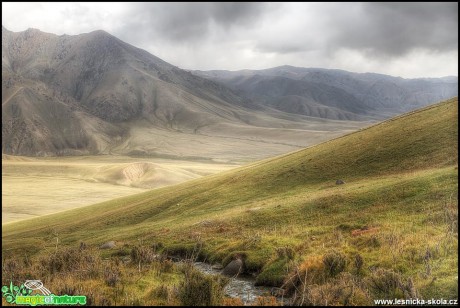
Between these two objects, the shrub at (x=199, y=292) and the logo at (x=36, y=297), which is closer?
the logo at (x=36, y=297)

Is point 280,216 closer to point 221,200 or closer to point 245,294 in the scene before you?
point 245,294

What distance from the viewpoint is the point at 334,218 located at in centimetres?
3350

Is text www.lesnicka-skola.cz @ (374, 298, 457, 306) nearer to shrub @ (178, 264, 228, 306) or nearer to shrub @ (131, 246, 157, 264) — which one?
shrub @ (178, 264, 228, 306)

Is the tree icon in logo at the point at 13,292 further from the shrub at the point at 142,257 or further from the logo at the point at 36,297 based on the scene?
the shrub at the point at 142,257

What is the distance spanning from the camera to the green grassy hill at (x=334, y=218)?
21.2 m

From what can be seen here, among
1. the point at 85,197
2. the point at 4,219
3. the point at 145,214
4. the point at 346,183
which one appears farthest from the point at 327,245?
the point at 85,197

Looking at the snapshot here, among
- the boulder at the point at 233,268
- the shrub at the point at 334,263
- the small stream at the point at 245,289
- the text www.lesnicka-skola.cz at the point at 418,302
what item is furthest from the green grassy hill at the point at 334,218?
the small stream at the point at 245,289

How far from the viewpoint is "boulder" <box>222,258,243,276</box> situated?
1055 inches

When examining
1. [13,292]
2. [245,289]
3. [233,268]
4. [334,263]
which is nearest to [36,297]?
[13,292]

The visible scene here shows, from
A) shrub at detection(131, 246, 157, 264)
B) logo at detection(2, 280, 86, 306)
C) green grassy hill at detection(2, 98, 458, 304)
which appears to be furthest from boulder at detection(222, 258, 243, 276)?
logo at detection(2, 280, 86, 306)

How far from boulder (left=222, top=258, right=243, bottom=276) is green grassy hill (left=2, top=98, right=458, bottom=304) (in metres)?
0.65

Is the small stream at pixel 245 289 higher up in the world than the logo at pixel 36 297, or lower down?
lower down

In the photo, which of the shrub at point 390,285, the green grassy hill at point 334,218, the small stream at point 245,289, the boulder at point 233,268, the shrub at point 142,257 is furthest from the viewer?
the shrub at point 142,257

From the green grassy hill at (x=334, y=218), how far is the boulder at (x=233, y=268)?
2.12 feet
